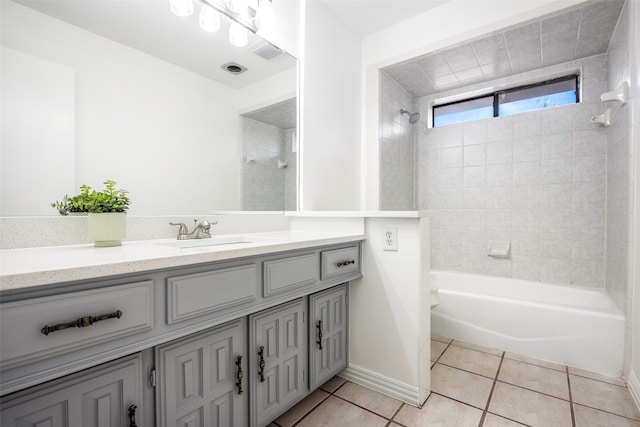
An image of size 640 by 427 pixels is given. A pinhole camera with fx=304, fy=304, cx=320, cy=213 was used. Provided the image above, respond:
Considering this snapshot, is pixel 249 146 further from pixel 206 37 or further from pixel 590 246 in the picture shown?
pixel 590 246

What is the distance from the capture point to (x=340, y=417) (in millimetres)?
1397

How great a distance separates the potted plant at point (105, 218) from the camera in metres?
1.08

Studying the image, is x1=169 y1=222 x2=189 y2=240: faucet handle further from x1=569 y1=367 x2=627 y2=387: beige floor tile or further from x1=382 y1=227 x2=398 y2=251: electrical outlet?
x1=569 y1=367 x2=627 y2=387: beige floor tile

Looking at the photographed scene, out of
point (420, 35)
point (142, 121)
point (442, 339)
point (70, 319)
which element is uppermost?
point (420, 35)

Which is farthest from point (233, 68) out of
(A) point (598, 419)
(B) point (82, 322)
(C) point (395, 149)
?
(A) point (598, 419)

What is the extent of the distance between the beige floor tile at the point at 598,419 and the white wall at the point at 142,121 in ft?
6.47

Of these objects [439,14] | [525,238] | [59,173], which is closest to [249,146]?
[59,173]

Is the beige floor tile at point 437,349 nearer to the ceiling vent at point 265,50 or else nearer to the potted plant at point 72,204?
the potted plant at point 72,204

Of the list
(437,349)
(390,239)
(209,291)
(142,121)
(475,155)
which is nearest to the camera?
(209,291)

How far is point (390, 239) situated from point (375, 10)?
1.85m

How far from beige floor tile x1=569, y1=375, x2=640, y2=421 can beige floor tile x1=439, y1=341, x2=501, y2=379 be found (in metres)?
0.37

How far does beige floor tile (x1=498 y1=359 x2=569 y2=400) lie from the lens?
161cm

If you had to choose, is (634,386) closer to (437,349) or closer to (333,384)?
(437,349)

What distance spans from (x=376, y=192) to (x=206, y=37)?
1.67 meters
